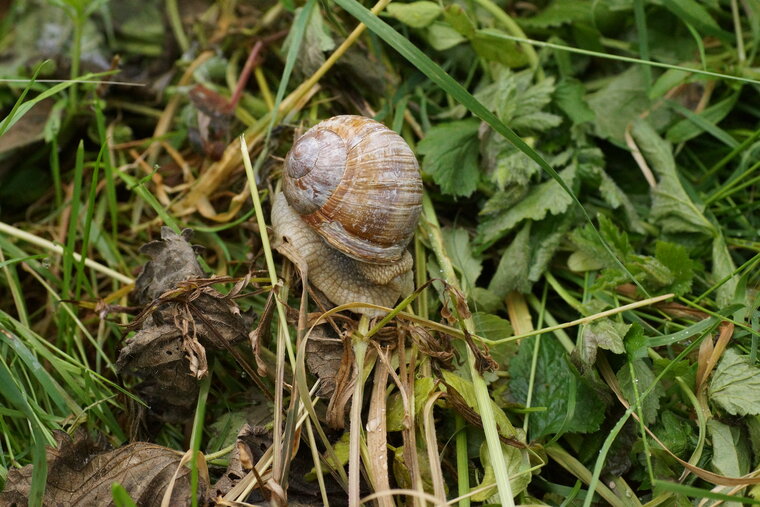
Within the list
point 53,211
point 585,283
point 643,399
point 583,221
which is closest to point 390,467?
point 643,399

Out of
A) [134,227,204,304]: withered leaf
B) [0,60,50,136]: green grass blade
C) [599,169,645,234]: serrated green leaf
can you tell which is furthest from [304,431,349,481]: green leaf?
[0,60,50,136]: green grass blade

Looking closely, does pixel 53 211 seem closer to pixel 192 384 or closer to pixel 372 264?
pixel 192 384

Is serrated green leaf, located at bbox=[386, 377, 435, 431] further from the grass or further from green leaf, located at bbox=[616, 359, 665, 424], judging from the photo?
green leaf, located at bbox=[616, 359, 665, 424]

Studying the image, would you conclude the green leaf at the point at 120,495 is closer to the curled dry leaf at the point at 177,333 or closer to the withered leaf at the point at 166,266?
the curled dry leaf at the point at 177,333

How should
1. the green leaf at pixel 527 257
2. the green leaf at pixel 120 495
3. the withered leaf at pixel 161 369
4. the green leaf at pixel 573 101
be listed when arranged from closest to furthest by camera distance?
the green leaf at pixel 120 495 < the withered leaf at pixel 161 369 < the green leaf at pixel 527 257 < the green leaf at pixel 573 101

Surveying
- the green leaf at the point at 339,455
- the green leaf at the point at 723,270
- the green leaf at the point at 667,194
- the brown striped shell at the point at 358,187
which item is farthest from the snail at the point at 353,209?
the green leaf at the point at 723,270

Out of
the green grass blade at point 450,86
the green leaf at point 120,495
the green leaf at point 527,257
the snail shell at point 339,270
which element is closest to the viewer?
the green leaf at point 120,495
